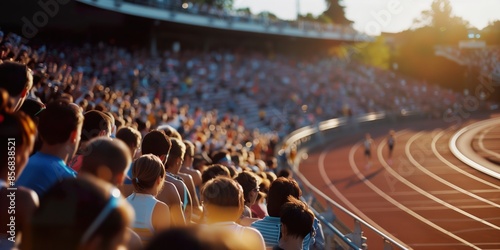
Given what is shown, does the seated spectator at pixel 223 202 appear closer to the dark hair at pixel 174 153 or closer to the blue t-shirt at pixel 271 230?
the blue t-shirt at pixel 271 230

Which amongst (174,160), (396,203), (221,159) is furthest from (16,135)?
(396,203)

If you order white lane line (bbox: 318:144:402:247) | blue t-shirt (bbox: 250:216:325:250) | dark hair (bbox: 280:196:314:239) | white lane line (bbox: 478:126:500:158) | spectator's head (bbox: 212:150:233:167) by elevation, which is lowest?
white lane line (bbox: 318:144:402:247)

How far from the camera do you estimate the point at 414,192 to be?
816 inches

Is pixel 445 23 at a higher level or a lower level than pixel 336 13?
lower

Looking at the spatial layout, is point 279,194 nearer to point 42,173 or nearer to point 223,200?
point 223,200

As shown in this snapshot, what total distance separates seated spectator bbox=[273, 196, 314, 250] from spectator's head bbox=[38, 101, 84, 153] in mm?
1657

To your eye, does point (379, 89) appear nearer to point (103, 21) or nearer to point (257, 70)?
point (257, 70)

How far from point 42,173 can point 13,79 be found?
33.1 inches

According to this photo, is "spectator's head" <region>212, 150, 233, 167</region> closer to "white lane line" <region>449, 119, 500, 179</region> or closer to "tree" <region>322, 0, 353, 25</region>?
"white lane line" <region>449, 119, 500, 179</region>

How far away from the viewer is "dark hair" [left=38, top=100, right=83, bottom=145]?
12.3 feet

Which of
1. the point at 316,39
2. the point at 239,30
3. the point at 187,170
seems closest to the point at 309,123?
the point at 239,30

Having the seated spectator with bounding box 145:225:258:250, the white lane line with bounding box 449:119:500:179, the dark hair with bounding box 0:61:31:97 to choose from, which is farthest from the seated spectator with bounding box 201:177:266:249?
the white lane line with bounding box 449:119:500:179

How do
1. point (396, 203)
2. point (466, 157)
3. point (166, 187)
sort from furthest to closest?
1. point (466, 157)
2. point (396, 203)
3. point (166, 187)

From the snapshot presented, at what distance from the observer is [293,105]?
3841 centimetres
